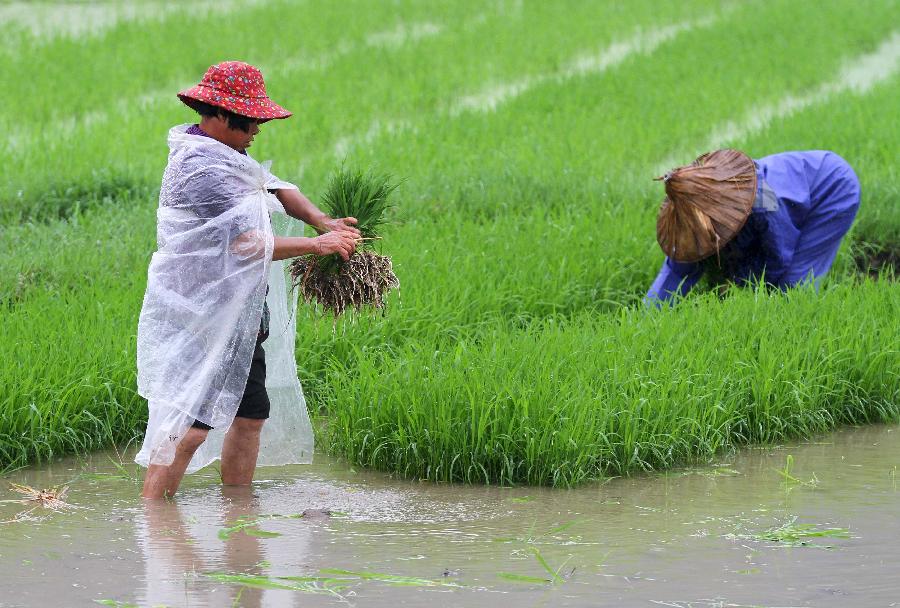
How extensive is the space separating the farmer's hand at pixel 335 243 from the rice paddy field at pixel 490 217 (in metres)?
0.68

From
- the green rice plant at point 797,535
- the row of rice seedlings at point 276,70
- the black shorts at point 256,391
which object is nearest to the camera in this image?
the green rice plant at point 797,535

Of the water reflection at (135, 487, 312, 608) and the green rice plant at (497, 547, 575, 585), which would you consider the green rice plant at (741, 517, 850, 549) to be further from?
the water reflection at (135, 487, 312, 608)

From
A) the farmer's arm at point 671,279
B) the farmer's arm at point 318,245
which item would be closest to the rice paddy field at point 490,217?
the farmer's arm at point 671,279

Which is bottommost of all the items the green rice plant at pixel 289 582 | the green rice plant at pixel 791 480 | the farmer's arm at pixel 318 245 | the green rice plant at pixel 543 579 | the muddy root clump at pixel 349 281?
the green rice plant at pixel 791 480

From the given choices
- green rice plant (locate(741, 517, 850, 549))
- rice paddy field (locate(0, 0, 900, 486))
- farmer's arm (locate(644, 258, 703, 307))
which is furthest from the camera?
farmer's arm (locate(644, 258, 703, 307))

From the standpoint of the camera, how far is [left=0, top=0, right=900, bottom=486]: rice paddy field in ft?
14.8

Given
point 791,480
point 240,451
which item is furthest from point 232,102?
point 791,480

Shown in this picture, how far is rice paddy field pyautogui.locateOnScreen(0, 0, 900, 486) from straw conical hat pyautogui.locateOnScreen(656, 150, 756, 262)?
28 centimetres

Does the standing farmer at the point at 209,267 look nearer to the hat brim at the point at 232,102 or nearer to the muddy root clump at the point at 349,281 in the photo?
the hat brim at the point at 232,102

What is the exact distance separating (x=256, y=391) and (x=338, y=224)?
0.59m

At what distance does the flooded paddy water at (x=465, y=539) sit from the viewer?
3.18 metres

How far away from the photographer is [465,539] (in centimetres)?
365

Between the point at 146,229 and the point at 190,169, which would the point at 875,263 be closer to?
the point at 146,229

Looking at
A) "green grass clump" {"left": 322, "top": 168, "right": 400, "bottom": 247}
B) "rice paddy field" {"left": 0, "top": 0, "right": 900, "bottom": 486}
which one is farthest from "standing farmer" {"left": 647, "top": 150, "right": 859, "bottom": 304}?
"green grass clump" {"left": 322, "top": 168, "right": 400, "bottom": 247}
